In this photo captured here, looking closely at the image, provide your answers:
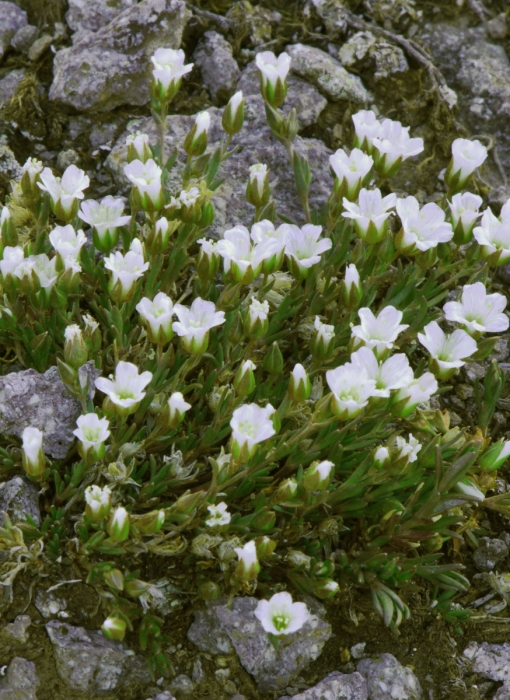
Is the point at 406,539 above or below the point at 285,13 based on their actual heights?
below

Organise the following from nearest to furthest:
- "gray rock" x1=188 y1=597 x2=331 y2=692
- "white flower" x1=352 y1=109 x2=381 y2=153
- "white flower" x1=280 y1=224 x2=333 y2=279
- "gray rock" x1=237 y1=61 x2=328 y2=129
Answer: "gray rock" x1=188 y1=597 x2=331 y2=692
"white flower" x1=280 y1=224 x2=333 y2=279
"white flower" x1=352 y1=109 x2=381 y2=153
"gray rock" x1=237 y1=61 x2=328 y2=129

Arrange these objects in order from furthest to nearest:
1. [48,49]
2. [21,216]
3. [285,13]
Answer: [285,13] → [48,49] → [21,216]

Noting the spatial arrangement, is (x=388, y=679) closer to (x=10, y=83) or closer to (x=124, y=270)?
(x=124, y=270)

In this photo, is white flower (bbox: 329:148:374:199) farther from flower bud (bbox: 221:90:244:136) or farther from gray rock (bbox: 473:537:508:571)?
gray rock (bbox: 473:537:508:571)

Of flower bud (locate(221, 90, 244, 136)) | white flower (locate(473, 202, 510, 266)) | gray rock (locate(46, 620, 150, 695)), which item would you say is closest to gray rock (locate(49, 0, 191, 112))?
flower bud (locate(221, 90, 244, 136))

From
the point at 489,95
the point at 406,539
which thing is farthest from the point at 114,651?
the point at 489,95

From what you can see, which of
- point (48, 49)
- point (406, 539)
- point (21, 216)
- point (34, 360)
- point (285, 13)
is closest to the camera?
point (406, 539)

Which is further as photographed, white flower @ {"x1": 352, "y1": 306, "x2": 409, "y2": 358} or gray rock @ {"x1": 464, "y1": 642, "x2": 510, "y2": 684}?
gray rock @ {"x1": 464, "y1": 642, "x2": 510, "y2": 684}

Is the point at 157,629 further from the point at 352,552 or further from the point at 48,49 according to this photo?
the point at 48,49
